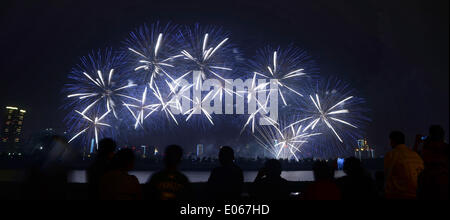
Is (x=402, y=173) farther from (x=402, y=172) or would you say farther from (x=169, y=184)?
(x=169, y=184)

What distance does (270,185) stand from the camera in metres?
7.10

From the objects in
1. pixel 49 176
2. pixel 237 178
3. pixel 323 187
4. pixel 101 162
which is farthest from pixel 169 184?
pixel 49 176

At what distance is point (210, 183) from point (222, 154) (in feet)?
2.23

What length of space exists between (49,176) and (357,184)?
648cm

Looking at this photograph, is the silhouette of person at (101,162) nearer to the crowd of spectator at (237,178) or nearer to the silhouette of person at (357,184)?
the crowd of spectator at (237,178)

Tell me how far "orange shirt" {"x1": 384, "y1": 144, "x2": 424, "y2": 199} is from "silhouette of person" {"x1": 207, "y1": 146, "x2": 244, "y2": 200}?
337cm

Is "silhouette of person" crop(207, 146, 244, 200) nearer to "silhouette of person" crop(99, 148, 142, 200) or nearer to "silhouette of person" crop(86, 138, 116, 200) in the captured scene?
"silhouette of person" crop(99, 148, 142, 200)

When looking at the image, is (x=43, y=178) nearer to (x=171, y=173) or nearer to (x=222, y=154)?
(x=171, y=173)

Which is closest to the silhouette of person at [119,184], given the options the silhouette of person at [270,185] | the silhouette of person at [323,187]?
the silhouette of person at [270,185]

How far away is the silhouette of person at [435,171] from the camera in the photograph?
5.95m

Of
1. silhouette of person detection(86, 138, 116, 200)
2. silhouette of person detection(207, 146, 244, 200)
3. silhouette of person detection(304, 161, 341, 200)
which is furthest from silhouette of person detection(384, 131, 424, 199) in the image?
silhouette of person detection(86, 138, 116, 200)

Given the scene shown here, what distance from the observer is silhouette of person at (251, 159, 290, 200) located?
7.06 m
